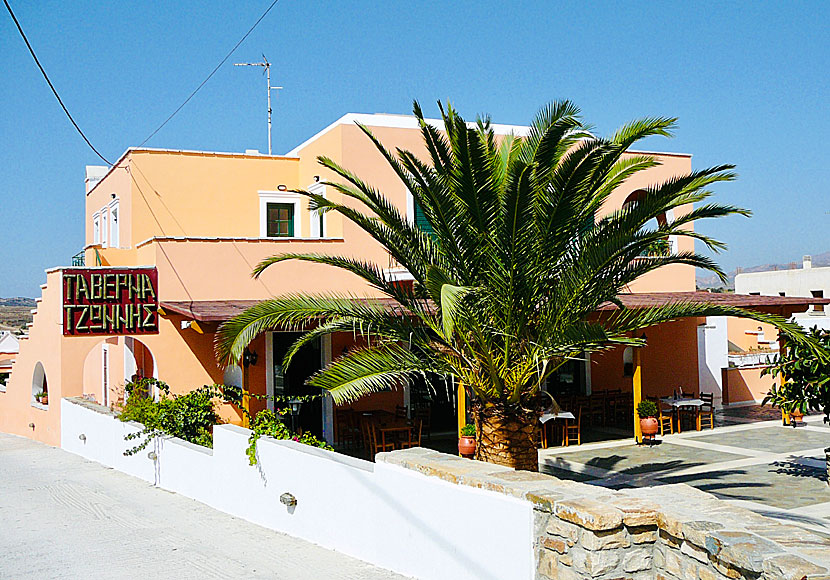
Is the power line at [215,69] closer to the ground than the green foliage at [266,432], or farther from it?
farther from it

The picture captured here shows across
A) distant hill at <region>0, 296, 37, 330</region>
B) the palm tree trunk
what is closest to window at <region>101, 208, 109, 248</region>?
the palm tree trunk

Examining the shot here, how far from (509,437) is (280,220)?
11.2 metres

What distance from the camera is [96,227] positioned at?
75.2 ft

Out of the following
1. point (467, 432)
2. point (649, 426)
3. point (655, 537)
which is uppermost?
point (655, 537)

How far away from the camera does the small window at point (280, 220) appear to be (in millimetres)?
18641

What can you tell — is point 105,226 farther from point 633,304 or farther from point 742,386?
point 742,386

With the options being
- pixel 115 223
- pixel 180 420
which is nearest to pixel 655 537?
pixel 180 420

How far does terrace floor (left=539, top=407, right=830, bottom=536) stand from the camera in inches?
417

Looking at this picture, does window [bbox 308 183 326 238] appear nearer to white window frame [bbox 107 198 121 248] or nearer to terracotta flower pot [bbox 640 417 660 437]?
white window frame [bbox 107 198 121 248]

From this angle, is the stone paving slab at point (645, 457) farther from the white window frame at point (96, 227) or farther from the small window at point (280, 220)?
the white window frame at point (96, 227)

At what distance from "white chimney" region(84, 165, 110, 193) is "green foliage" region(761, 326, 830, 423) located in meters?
20.1

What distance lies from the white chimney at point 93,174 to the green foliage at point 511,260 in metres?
17.2

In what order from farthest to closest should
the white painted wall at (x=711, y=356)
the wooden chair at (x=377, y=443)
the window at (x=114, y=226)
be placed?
the white painted wall at (x=711, y=356) < the window at (x=114, y=226) < the wooden chair at (x=377, y=443)

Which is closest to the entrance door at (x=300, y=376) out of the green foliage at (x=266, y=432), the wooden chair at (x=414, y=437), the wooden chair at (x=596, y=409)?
the wooden chair at (x=414, y=437)
